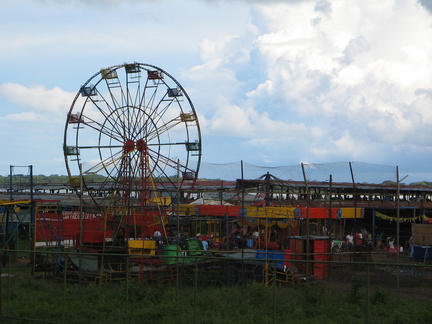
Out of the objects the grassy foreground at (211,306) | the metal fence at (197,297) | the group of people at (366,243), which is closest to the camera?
the grassy foreground at (211,306)

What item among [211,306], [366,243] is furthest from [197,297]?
[366,243]

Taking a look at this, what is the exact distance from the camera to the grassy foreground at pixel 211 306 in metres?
13.7

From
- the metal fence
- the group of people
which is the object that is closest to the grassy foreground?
the metal fence

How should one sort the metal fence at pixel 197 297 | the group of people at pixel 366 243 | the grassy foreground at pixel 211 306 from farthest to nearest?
1. the group of people at pixel 366 243
2. the metal fence at pixel 197 297
3. the grassy foreground at pixel 211 306

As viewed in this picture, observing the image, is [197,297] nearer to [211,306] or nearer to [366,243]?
[211,306]

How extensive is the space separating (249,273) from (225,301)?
4.84 metres

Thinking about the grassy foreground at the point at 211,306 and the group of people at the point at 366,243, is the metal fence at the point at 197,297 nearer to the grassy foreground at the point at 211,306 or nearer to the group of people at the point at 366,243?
the grassy foreground at the point at 211,306

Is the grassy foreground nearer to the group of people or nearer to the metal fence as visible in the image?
the metal fence

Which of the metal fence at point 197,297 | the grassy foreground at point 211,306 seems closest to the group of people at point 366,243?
the metal fence at point 197,297

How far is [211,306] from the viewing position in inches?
589

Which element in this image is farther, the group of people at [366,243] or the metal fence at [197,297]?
the group of people at [366,243]

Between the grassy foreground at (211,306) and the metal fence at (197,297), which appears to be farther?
the metal fence at (197,297)

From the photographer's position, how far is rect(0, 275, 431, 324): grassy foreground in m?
13.7

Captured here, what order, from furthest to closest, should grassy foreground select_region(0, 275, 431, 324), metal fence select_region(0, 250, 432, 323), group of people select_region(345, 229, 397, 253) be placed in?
group of people select_region(345, 229, 397, 253) → metal fence select_region(0, 250, 432, 323) → grassy foreground select_region(0, 275, 431, 324)
